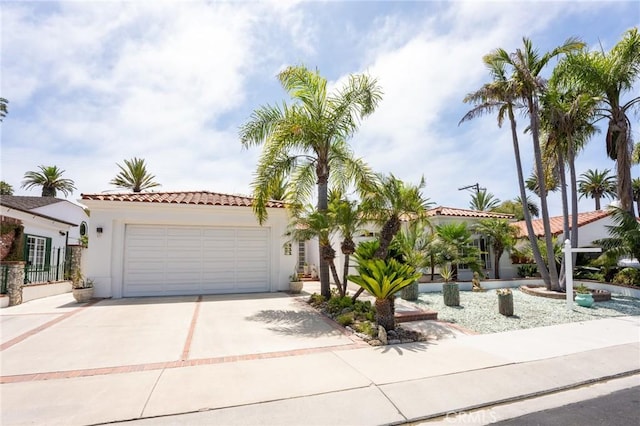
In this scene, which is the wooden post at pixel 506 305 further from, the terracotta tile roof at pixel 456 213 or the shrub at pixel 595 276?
the shrub at pixel 595 276

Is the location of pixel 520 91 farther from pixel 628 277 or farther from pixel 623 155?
pixel 628 277

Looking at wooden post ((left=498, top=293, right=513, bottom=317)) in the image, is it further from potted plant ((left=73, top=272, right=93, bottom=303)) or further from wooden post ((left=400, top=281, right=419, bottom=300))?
potted plant ((left=73, top=272, right=93, bottom=303))

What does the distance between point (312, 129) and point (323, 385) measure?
787cm

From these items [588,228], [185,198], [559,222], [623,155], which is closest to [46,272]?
[185,198]

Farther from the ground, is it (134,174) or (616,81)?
(134,174)

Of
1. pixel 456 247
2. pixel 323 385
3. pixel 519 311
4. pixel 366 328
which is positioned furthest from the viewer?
pixel 456 247

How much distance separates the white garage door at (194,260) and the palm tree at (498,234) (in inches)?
456

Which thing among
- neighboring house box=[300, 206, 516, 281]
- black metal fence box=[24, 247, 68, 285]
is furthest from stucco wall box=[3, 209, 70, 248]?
neighboring house box=[300, 206, 516, 281]

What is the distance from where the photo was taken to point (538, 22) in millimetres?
10453

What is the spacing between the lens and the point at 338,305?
1010 cm

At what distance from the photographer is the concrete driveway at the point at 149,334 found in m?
5.84

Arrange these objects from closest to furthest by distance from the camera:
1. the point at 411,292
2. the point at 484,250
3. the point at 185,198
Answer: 1. the point at 411,292
2. the point at 185,198
3. the point at 484,250

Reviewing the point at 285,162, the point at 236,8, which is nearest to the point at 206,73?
the point at 236,8

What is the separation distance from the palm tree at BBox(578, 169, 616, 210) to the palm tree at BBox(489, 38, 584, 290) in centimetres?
3321
